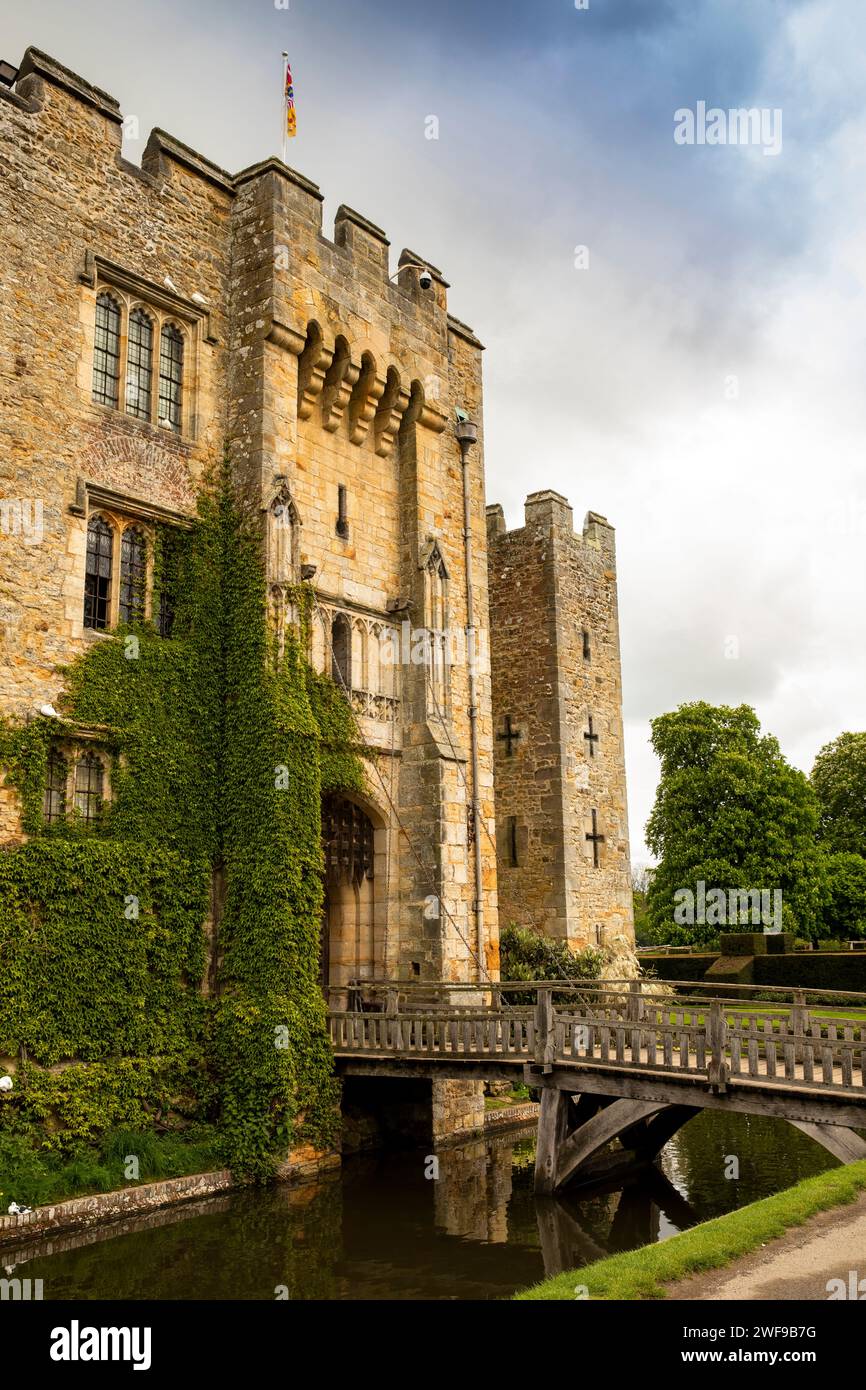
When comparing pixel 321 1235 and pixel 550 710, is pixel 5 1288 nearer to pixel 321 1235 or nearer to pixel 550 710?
pixel 321 1235

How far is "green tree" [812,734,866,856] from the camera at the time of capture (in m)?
46.5

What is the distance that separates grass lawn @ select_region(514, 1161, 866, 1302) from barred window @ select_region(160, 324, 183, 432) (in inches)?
497

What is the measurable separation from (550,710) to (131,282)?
1409 centimetres

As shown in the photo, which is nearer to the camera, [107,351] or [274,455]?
[107,351]

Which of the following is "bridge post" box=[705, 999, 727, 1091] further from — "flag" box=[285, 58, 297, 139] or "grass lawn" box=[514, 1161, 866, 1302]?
"flag" box=[285, 58, 297, 139]

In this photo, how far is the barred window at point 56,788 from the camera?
550 inches

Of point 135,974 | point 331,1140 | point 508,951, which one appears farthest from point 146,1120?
point 508,951

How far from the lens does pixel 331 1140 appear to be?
15.4 meters

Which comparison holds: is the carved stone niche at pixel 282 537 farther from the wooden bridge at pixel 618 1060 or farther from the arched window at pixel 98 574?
the wooden bridge at pixel 618 1060

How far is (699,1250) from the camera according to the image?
8742 mm

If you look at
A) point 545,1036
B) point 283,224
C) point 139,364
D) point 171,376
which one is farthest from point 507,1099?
point 283,224

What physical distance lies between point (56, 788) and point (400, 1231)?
6.60m

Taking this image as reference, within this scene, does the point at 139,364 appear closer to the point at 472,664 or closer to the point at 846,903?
the point at 472,664

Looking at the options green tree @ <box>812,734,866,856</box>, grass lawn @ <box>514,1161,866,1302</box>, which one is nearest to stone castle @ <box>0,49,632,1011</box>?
grass lawn @ <box>514,1161,866,1302</box>
